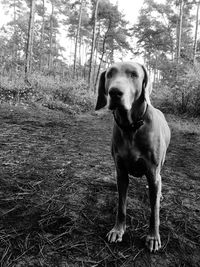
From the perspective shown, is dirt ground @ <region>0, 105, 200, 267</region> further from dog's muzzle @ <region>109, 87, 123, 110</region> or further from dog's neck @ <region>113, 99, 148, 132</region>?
dog's muzzle @ <region>109, 87, 123, 110</region>

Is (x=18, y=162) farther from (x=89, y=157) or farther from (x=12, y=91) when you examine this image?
(x=12, y=91)

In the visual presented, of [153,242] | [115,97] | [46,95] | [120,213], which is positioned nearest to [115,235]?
[120,213]

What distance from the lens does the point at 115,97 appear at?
167cm

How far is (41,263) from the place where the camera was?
5.37ft

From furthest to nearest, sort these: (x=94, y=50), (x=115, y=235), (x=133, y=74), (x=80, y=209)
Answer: (x=94, y=50) < (x=80, y=209) < (x=115, y=235) < (x=133, y=74)

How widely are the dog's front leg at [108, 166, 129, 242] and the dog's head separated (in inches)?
26.1

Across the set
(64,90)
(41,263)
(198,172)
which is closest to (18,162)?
(41,263)

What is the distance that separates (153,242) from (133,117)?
1050 mm

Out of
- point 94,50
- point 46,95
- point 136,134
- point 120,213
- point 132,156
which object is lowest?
point 120,213

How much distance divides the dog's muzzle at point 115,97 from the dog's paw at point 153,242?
3.76ft

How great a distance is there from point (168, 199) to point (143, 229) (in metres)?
0.71

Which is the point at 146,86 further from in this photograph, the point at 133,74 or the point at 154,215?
the point at 154,215

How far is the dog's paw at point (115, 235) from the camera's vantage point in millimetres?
1961

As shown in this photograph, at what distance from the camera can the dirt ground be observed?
5.82 feet
